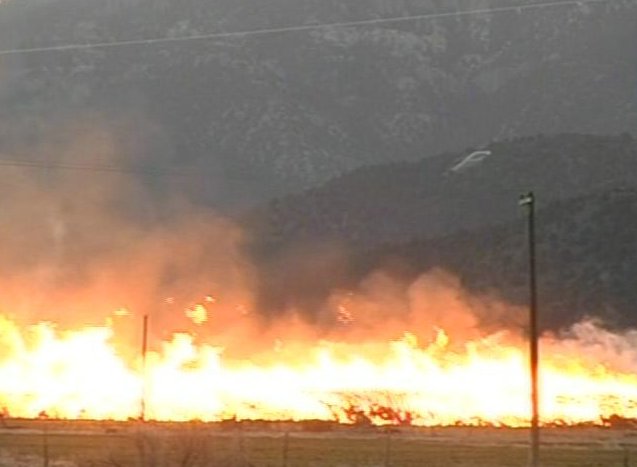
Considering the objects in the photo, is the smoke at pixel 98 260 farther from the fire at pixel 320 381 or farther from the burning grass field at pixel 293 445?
the burning grass field at pixel 293 445

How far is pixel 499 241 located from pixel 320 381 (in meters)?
66.9

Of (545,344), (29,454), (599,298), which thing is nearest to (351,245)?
(599,298)

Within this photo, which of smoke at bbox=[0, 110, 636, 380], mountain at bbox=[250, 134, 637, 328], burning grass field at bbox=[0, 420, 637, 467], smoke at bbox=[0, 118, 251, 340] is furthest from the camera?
mountain at bbox=[250, 134, 637, 328]

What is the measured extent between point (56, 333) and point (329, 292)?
6440cm

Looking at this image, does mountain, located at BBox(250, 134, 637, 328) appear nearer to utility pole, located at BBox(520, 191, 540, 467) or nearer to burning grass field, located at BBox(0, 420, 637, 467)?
burning grass field, located at BBox(0, 420, 637, 467)

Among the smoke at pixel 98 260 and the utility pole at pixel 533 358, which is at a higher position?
the smoke at pixel 98 260

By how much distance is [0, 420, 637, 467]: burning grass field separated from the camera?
47344 mm

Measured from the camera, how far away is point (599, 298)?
441 ft

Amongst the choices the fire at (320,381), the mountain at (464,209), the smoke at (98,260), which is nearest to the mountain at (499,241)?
the mountain at (464,209)

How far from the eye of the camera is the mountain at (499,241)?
138 m

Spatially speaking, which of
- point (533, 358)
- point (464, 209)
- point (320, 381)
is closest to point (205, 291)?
point (464, 209)

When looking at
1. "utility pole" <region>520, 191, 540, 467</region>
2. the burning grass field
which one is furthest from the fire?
"utility pole" <region>520, 191, 540, 467</region>

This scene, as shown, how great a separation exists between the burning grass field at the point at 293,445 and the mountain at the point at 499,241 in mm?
55748

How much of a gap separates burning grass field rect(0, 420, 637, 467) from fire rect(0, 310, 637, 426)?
803 cm
